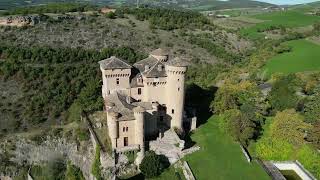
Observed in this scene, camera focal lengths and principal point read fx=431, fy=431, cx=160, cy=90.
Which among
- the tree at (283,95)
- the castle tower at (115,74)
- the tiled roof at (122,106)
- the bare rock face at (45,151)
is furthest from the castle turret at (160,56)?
the tree at (283,95)

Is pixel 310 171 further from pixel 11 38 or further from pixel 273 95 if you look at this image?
pixel 11 38

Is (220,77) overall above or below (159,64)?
below

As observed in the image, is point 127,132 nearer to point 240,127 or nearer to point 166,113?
point 166,113

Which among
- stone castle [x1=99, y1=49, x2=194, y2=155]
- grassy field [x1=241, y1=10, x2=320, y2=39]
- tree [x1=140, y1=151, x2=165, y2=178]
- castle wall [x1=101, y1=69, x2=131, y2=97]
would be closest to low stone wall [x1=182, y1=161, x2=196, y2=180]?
tree [x1=140, y1=151, x2=165, y2=178]

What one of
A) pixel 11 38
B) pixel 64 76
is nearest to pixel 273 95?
pixel 64 76

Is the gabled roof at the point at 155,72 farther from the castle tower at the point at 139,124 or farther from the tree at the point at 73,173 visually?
the tree at the point at 73,173

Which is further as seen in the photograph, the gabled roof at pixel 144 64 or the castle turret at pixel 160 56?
the castle turret at pixel 160 56
